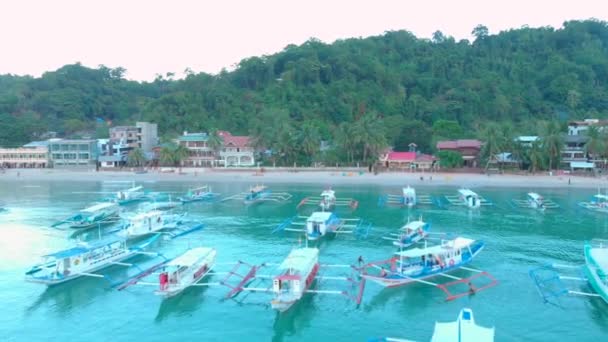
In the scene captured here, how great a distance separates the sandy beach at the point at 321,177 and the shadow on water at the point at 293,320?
42824 millimetres

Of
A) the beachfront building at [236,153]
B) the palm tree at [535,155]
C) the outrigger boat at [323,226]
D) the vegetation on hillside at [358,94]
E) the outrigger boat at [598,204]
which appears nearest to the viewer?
the outrigger boat at [323,226]

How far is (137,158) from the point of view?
270ft

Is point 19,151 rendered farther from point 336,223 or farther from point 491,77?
Result: point 491,77

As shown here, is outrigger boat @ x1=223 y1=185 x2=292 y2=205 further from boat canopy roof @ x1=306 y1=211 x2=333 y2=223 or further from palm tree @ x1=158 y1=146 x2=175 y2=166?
palm tree @ x1=158 y1=146 x2=175 y2=166

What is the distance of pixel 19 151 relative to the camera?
293 feet

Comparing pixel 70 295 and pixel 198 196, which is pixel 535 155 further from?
pixel 70 295

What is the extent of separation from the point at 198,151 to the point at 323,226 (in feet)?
166

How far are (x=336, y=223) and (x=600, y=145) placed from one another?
151ft

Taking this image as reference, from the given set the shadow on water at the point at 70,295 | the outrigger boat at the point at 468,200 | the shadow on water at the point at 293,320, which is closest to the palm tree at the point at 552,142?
the outrigger boat at the point at 468,200

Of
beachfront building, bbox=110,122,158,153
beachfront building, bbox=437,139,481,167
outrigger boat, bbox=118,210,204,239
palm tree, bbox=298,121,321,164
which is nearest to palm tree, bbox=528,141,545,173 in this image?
beachfront building, bbox=437,139,481,167

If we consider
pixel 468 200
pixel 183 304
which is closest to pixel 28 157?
pixel 183 304

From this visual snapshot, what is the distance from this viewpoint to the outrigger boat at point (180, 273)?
85.8ft

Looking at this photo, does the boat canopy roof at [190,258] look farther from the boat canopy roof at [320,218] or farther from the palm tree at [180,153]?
the palm tree at [180,153]

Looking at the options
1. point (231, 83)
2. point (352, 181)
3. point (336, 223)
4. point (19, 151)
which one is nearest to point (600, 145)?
Result: point (352, 181)
